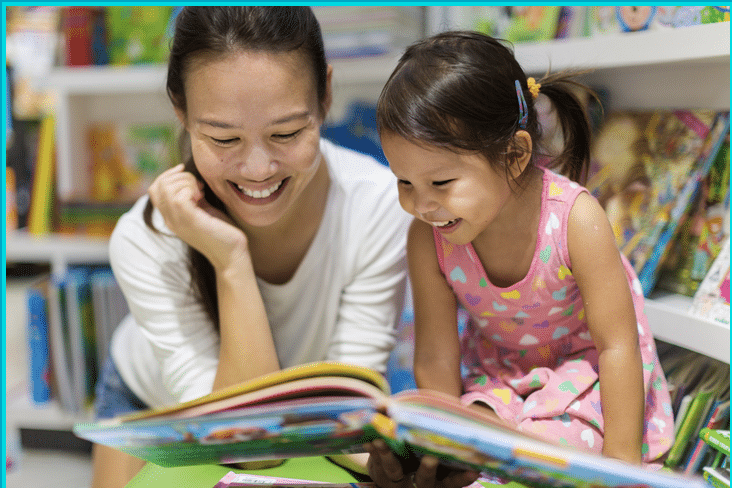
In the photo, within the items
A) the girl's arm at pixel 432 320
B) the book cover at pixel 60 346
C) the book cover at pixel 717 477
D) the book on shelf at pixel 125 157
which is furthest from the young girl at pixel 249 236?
the book on shelf at pixel 125 157

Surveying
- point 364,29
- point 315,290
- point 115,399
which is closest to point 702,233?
point 315,290

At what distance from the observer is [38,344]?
149 cm

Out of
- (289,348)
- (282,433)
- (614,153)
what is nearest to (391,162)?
(282,433)

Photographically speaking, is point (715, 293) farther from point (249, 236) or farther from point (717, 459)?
point (249, 236)

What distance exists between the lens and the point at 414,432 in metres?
0.47

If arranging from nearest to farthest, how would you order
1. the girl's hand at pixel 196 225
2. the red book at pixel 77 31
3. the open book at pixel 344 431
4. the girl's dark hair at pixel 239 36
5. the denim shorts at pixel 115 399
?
1. the open book at pixel 344 431
2. the girl's dark hair at pixel 239 36
3. the girl's hand at pixel 196 225
4. the denim shorts at pixel 115 399
5. the red book at pixel 77 31

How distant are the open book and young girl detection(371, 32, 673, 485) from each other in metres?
0.25

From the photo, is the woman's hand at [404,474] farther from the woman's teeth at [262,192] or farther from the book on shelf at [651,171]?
the book on shelf at [651,171]

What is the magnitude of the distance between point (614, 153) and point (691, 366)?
405 millimetres

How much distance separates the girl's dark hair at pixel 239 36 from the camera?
2.57ft

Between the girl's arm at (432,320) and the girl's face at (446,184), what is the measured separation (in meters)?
0.14

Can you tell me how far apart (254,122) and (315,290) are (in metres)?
0.36

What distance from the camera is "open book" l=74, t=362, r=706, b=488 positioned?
0.46 meters

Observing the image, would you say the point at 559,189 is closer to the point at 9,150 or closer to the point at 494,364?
the point at 494,364
